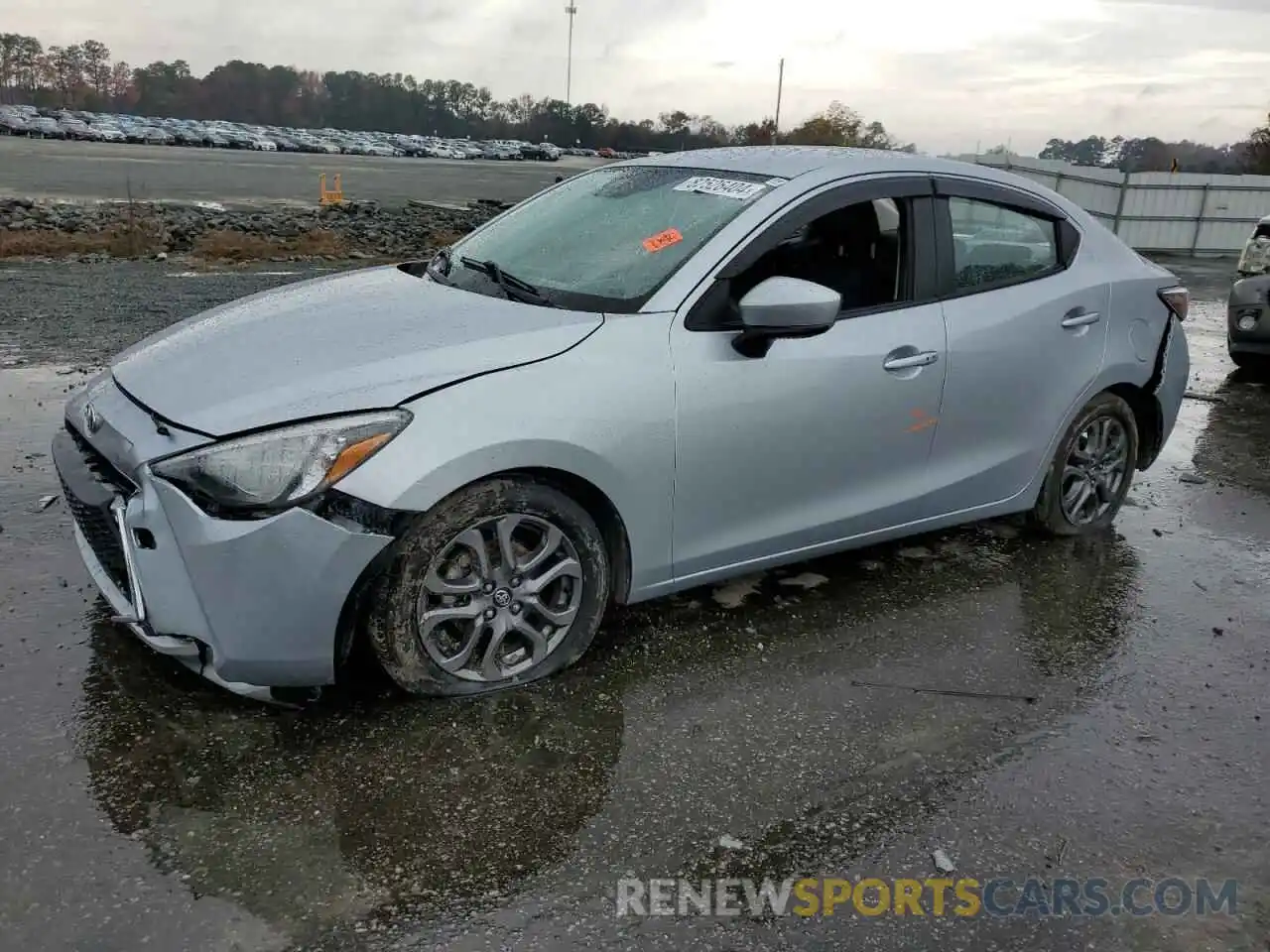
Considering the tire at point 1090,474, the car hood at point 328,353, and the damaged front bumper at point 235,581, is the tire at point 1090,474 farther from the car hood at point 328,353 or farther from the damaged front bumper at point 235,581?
the damaged front bumper at point 235,581

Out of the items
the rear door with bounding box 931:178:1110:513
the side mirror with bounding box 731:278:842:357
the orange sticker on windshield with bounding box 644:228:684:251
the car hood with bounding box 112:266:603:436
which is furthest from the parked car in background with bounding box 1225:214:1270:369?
the car hood with bounding box 112:266:603:436

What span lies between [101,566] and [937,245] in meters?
3.22

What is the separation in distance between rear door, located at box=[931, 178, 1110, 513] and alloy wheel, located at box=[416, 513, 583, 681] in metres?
1.69

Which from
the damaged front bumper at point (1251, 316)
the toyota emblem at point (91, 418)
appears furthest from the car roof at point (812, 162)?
the damaged front bumper at point (1251, 316)

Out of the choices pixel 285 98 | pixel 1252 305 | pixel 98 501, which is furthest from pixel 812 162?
pixel 285 98

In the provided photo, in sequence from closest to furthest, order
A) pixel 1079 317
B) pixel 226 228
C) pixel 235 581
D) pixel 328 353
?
pixel 235 581
pixel 328 353
pixel 1079 317
pixel 226 228

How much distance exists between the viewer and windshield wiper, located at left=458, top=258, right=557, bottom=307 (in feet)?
12.2

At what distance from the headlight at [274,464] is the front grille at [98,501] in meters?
0.26

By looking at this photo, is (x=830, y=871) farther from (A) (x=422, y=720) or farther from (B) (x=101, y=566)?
(B) (x=101, y=566)

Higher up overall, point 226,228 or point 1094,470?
point 1094,470

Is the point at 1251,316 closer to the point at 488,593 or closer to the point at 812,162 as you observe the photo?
the point at 812,162

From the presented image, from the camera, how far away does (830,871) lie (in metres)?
2.69

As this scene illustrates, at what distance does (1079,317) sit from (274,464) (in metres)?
3.42

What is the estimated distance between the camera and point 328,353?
3.28m
